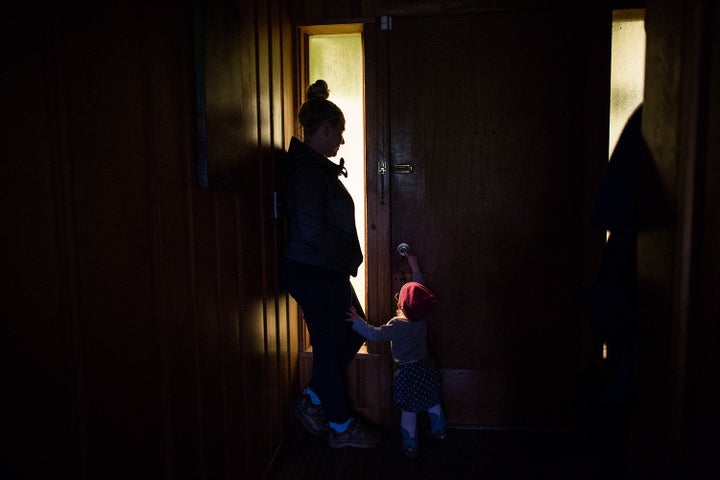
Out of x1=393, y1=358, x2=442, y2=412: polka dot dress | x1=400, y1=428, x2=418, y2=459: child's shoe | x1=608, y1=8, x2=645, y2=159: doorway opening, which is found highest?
x1=608, y1=8, x2=645, y2=159: doorway opening

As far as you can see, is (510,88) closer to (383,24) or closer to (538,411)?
(383,24)

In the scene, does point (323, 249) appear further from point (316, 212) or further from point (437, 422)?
point (437, 422)

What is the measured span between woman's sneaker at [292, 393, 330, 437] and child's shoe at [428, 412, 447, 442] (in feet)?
1.59

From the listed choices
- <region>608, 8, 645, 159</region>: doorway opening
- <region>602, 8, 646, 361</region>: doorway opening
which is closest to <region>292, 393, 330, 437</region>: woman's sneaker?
<region>602, 8, 646, 361</region>: doorway opening

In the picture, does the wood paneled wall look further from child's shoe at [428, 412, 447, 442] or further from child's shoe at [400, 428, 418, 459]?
child's shoe at [428, 412, 447, 442]

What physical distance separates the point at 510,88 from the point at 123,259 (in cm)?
184

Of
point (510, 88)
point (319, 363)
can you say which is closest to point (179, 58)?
point (319, 363)

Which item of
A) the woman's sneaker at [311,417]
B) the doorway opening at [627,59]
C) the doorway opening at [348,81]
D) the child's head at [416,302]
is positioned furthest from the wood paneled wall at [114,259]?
the doorway opening at [627,59]

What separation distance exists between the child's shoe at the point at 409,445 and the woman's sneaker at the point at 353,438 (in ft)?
0.45

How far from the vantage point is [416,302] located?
1.98m

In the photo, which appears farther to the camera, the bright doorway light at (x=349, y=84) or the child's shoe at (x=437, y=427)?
the bright doorway light at (x=349, y=84)

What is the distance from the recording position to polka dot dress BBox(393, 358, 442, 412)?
207 cm

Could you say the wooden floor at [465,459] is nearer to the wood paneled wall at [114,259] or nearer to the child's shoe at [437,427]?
the child's shoe at [437,427]

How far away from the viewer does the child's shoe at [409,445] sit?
6.69ft
